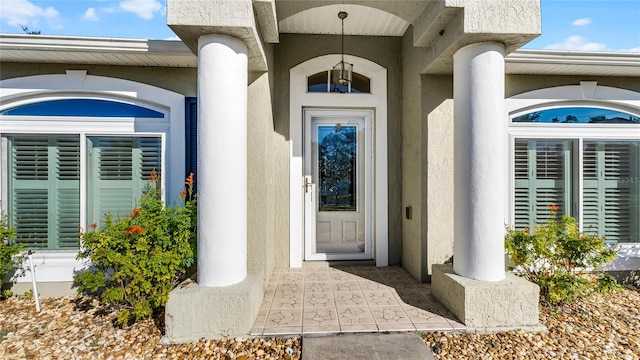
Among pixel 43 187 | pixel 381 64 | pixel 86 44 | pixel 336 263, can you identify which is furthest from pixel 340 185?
pixel 43 187

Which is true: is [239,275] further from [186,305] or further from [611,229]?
[611,229]

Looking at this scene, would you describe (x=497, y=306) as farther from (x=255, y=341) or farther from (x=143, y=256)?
(x=143, y=256)

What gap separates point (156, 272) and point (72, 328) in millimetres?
1122

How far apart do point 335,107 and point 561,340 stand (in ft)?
12.5

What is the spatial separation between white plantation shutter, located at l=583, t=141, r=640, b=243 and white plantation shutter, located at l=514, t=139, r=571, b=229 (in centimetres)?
31

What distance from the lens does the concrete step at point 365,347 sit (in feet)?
8.06

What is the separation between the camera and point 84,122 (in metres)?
4.08

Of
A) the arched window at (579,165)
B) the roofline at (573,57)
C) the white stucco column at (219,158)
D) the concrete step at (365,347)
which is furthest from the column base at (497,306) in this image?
the roofline at (573,57)

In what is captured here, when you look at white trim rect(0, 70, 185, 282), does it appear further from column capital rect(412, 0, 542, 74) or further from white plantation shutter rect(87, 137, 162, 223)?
column capital rect(412, 0, 542, 74)

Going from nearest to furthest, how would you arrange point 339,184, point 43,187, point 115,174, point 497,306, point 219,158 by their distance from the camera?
point 219,158 → point 497,306 → point 43,187 → point 115,174 → point 339,184

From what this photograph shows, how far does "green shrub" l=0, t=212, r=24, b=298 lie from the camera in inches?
142

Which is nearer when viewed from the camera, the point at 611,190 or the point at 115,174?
the point at 115,174

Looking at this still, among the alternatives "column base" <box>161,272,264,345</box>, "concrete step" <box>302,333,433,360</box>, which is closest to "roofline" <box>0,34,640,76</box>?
"column base" <box>161,272,264,345</box>

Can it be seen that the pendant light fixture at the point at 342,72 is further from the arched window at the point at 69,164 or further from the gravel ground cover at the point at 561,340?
the gravel ground cover at the point at 561,340
